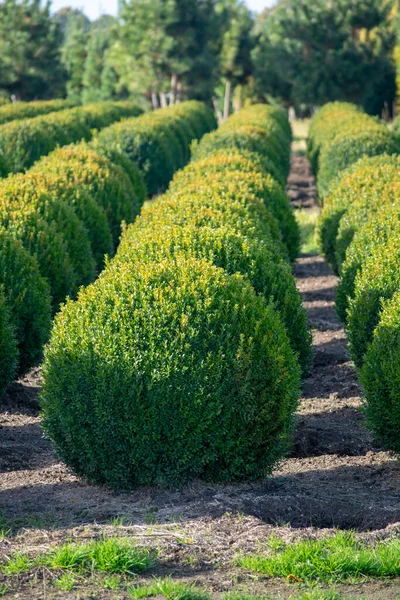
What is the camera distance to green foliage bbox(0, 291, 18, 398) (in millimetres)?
7895

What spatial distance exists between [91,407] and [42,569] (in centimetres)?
136

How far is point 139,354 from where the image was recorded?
594cm

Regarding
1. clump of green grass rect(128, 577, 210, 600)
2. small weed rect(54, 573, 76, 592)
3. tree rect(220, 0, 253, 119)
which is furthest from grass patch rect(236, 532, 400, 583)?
tree rect(220, 0, 253, 119)

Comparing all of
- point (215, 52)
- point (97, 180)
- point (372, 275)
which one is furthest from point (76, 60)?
point (372, 275)

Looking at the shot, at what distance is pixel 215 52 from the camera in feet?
193

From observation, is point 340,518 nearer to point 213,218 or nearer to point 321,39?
point 213,218

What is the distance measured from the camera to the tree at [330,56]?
171 ft

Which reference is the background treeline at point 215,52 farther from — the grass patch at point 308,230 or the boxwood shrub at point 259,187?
the boxwood shrub at point 259,187

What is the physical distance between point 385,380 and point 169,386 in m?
1.76

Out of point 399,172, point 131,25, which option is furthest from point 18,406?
point 131,25

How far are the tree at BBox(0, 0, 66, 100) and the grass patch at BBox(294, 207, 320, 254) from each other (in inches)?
1422

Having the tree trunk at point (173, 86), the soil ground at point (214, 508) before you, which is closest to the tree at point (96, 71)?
the tree trunk at point (173, 86)

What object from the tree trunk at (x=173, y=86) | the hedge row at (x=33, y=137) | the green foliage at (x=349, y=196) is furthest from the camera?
the tree trunk at (x=173, y=86)

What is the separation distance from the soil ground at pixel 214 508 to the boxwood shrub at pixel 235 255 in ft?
3.46
